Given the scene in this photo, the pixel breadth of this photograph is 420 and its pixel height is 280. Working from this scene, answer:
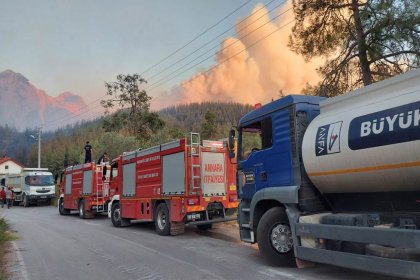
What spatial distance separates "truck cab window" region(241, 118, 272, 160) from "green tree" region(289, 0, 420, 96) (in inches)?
340

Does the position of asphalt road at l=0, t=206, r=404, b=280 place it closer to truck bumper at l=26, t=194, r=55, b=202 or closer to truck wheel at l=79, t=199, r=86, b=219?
truck wheel at l=79, t=199, r=86, b=219

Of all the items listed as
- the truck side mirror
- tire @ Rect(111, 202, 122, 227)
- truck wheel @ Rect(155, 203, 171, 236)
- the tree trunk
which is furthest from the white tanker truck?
the tree trunk

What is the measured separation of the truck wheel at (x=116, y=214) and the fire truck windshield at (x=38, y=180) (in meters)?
19.4

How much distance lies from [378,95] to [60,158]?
8161cm

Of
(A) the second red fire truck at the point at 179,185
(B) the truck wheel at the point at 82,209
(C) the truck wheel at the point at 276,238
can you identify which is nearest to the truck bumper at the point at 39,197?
(B) the truck wheel at the point at 82,209

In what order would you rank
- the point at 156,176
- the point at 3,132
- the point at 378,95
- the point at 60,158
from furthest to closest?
the point at 3,132
the point at 60,158
the point at 156,176
the point at 378,95

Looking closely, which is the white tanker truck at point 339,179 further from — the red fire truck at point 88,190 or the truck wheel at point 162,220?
the red fire truck at point 88,190

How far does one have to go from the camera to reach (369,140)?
19.4 ft

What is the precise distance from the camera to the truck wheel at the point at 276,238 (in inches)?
296

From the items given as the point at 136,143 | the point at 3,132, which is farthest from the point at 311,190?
the point at 3,132

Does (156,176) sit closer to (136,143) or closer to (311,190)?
(311,190)

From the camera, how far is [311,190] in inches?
288

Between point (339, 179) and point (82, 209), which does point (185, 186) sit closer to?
point (339, 179)

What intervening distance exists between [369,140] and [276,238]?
8.92ft
